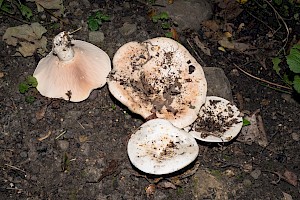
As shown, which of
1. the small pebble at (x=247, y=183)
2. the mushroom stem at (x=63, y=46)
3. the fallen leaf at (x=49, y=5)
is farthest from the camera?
the fallen leaf at (x=49, y=5)

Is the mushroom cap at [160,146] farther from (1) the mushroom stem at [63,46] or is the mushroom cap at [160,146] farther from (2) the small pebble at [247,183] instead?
(1) the mushroom stem at [63,46]

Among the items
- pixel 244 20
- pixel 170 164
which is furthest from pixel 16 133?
pixel 244 20

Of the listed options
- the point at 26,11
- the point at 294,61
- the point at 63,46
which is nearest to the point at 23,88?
the point at 63,46

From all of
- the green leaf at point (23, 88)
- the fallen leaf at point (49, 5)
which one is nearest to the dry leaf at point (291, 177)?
the green leaf at point (23, 88)

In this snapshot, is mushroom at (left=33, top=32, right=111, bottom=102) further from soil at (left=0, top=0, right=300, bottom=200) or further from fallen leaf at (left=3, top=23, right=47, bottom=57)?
fallen leaf at (left=3, top=23, right=47, bottom=57)

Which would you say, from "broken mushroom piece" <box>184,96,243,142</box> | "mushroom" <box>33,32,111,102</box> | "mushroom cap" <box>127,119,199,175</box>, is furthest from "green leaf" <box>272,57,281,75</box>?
"mushroom" <box>33,32,111,102</box>

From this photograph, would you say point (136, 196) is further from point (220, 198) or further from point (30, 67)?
point (30, 67)

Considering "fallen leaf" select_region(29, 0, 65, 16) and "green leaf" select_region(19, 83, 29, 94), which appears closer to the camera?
"green leaf" select_region(19, 83, 29, 94)
